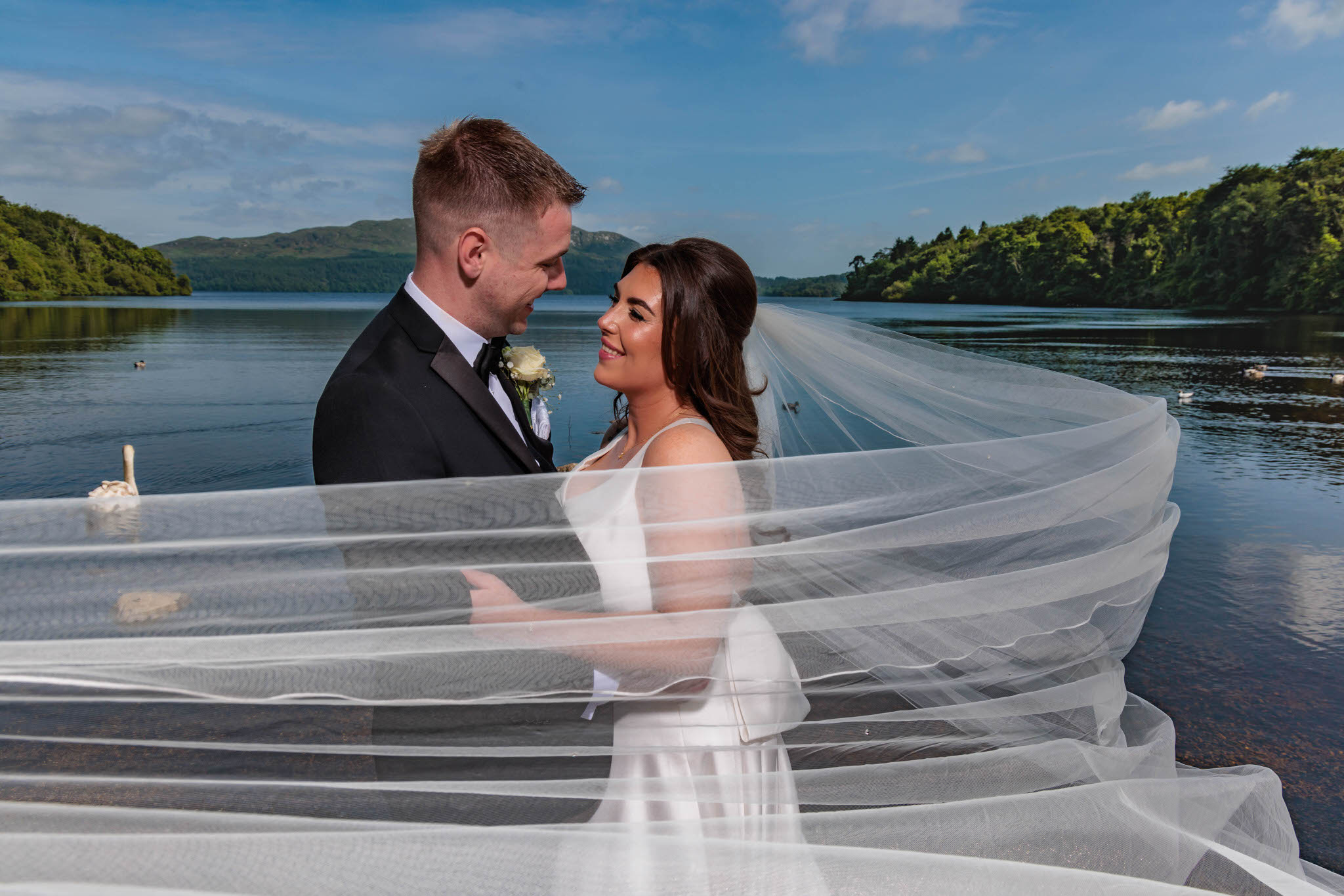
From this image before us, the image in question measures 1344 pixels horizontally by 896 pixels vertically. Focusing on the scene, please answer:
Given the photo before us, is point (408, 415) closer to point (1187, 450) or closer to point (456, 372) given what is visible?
point (456, 372)

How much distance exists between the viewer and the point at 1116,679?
2.33 metres

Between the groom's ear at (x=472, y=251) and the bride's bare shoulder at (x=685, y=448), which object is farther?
the groom's ear at (x=472, y=251)

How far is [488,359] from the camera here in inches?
105

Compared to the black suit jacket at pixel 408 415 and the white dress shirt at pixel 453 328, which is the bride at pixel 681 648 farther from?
the white dress shirt at pixel 453 328

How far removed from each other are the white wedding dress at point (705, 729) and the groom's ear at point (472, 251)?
0.84 metres

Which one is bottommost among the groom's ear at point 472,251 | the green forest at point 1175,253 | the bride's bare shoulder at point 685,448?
the bride's bare shoulder at point 685,448

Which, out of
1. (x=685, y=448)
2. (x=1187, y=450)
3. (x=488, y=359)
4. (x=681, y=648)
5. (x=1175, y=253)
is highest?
(x=1175, y=253)

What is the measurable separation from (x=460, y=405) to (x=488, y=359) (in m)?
0.32

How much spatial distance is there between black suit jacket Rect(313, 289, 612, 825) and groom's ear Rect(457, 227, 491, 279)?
1.45 ft

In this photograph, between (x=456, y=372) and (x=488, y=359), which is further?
(x=488, y=359)

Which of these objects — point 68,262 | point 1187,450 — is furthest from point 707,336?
point 68,262

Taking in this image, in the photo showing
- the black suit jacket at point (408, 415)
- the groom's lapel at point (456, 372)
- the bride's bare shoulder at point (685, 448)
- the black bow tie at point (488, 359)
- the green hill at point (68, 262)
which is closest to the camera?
the black suit jacket at point (408, 415)

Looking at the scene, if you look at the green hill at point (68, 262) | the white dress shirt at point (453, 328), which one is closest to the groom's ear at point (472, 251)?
the white dress shirt at point (453, 328)

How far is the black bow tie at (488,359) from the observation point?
103 inches
